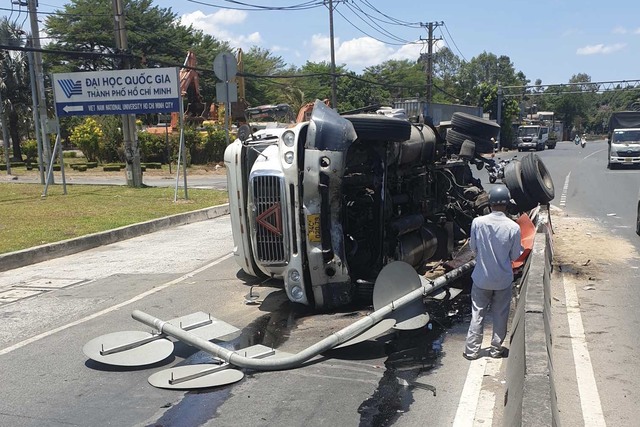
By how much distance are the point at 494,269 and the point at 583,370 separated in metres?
1.14

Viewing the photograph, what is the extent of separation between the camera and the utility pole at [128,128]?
1966cm

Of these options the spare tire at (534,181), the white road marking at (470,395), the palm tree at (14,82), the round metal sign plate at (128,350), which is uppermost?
the palm tree at (14,82)

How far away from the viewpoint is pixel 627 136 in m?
31.5

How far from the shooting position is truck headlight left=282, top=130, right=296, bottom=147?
20.8 feet

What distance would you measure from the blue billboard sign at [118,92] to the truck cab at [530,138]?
144ft

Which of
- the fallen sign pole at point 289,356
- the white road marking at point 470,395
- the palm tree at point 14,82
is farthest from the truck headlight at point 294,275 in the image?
the palm tree at point 14,82

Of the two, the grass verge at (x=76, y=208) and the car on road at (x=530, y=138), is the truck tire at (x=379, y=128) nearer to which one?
the grass verge at (x=76, y=208)

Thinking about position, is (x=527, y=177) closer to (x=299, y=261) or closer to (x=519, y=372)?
(x=299, y=261)

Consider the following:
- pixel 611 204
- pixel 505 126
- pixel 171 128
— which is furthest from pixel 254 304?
pixel 505 126

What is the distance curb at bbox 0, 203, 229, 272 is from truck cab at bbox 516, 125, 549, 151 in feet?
148

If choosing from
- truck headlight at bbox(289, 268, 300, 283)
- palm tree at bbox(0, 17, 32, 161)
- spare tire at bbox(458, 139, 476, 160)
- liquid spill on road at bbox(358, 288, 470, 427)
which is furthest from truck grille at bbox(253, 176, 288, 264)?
palm tree at bbox(0, 17, 32, 161)

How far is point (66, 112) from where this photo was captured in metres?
19.0

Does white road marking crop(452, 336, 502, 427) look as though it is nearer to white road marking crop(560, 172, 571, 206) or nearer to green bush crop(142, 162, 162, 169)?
white road marking crop(560, 172, 571, 206)

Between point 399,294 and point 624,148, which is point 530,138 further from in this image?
point 399,294
